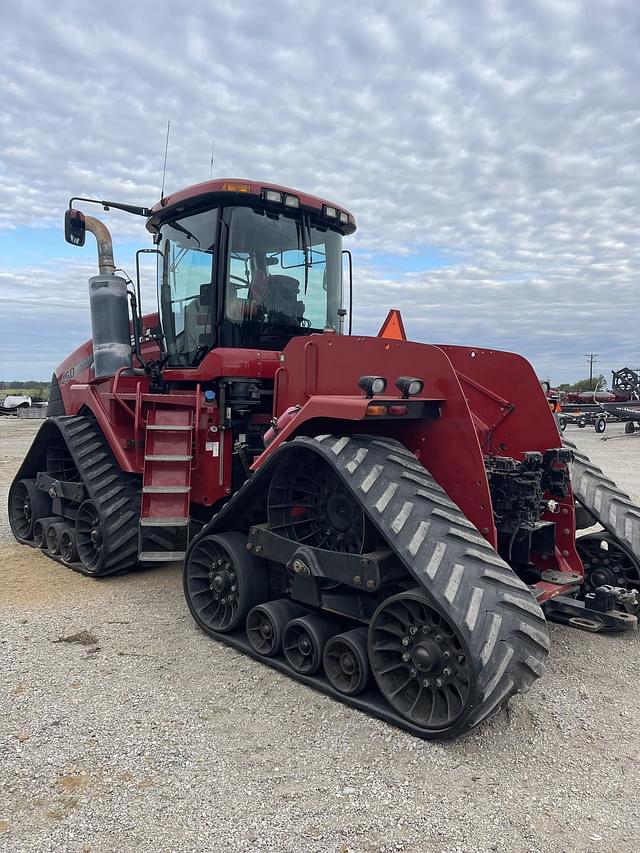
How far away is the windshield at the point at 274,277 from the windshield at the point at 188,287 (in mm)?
202

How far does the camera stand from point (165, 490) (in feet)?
16.9

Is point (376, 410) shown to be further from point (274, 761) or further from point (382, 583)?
point (274, 761)

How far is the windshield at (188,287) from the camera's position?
5465mm

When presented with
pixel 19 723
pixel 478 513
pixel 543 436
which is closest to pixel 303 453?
pixel 478 513

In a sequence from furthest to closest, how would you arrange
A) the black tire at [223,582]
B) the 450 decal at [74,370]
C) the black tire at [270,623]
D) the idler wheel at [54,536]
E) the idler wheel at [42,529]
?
the 450 decal at [74,370] < the idler wheel at [42,529] < the idler wheel at [54,536] < the black tire at [223,582] < the black tire at [270,623]

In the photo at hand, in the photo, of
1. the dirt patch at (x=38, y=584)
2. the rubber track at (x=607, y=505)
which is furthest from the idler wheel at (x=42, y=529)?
the rubber track at (x=607, y=505)

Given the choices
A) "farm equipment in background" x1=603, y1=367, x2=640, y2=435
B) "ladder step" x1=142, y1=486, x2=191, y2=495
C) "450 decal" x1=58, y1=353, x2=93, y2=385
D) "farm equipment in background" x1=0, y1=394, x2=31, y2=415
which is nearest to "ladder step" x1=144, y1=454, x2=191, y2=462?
"ladder step" x1=142, y1=486, x2=191, y2=495

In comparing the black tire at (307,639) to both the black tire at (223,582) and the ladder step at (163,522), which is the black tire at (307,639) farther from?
the ladder step at (163,522)

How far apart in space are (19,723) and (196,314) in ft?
11.4

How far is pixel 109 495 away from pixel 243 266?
243 cm

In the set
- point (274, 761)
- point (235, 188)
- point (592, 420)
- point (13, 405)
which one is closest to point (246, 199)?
point (235, 188)

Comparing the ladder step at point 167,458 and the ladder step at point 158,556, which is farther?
the ladder step at point 167,458

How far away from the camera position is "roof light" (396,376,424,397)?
3.65 meters

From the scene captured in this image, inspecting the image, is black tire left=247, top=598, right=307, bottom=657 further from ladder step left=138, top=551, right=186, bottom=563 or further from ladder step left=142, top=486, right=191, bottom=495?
ladder step left=142, top=486, right=191, bottom=495
